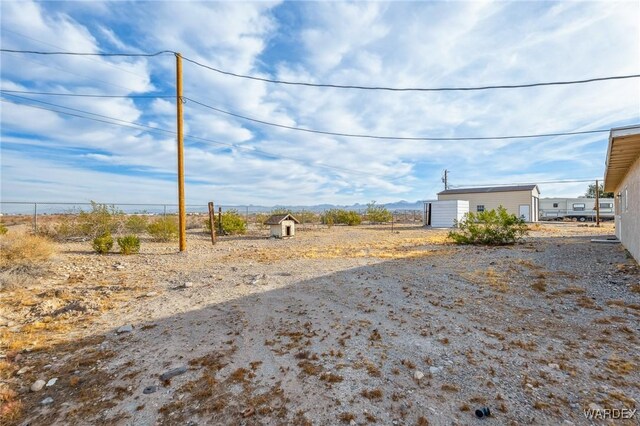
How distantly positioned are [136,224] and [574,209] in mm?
42719

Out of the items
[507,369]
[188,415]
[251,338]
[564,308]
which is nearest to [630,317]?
[564,308]

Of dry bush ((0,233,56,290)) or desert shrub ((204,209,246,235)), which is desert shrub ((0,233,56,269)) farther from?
desert shrub ((204,209,246,235))

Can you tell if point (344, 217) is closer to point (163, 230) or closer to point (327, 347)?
point (163, 230)

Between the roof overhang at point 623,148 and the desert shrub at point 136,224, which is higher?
the roof overhang at point 623,148

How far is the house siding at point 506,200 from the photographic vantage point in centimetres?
2839

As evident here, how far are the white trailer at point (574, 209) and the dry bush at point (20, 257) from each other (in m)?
43.5

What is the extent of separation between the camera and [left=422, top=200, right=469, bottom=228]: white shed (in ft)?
72.5

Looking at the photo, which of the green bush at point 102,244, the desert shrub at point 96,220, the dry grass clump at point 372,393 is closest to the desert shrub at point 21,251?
the green bush at point 102,244

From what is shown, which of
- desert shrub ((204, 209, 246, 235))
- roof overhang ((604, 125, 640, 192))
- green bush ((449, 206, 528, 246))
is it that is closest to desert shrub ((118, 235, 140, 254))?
desert shrub ((204, 209, 246, 235))

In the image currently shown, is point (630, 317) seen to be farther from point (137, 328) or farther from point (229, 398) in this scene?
point (137, 328)

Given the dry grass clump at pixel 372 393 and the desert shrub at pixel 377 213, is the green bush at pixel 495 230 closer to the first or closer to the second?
the dry grass clump at pixel 372 393

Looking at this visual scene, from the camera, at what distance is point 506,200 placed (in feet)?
95.1

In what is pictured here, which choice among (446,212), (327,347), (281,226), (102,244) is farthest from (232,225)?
(446,212)

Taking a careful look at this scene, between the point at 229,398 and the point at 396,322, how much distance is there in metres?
2.34
